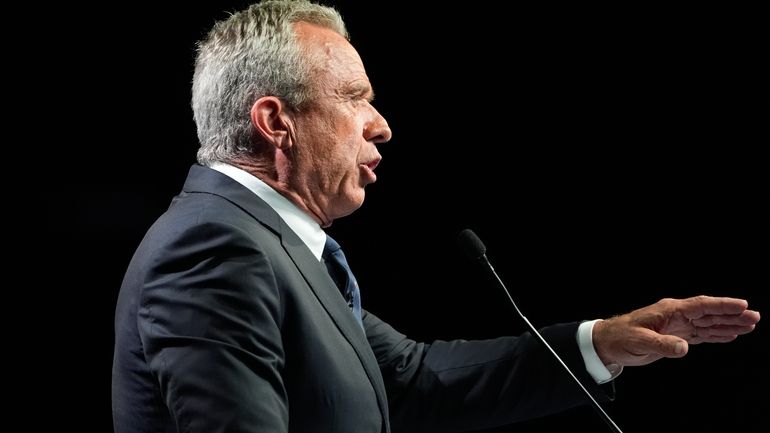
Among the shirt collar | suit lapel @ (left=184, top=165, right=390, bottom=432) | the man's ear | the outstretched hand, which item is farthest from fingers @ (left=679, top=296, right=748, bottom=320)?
the man's ear

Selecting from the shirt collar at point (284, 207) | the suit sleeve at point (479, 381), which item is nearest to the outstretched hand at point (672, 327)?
the suit sleeve at point (479, 381)

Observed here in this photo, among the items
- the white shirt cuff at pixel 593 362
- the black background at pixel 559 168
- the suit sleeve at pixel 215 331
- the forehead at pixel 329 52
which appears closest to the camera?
the suit sleeve at pixel 215 331

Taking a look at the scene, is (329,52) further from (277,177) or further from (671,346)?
(671,346)

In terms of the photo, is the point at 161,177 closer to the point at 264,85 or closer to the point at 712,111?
the point at 264,85

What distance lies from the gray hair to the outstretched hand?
0.85 metres

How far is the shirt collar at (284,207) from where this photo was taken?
1729 mm

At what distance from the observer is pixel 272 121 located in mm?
1782

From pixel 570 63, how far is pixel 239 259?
6.25ft

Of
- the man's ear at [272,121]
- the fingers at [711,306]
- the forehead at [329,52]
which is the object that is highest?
the forehead at [329,52]

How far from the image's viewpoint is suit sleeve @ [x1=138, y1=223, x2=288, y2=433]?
4.42 ft

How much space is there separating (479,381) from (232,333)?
831mm

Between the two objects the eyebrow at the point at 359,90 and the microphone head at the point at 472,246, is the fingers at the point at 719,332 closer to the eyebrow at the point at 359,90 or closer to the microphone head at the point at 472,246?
the microphone head at the point at 472,246

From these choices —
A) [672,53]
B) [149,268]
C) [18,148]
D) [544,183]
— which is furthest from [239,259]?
[672,53]

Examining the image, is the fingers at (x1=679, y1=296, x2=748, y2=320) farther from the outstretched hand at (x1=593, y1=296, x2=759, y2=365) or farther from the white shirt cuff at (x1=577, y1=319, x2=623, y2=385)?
the white shirt cuff at (x1=577, y1=319, x2=623, y2=385)
